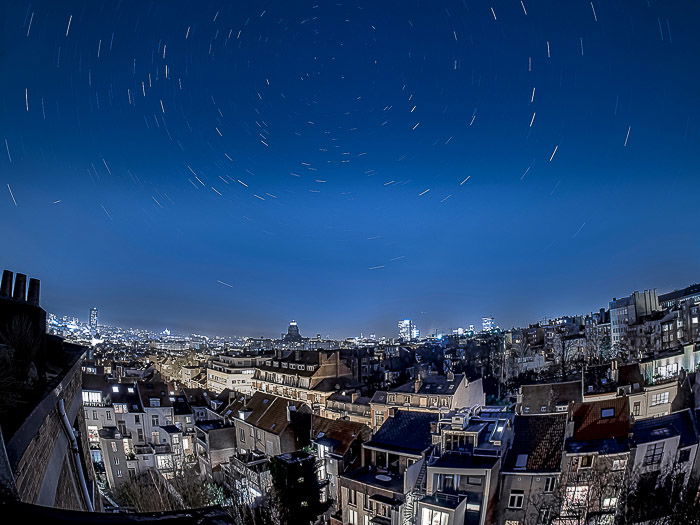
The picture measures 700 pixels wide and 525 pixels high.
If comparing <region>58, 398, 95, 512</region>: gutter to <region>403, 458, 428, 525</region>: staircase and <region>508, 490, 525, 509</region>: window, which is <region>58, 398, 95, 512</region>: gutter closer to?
<region>403, 458, 428, 525</region>: staircase

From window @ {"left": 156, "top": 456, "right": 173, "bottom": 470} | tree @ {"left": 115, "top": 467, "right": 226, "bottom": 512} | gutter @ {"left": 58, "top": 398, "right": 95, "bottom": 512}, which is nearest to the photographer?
gutter @ {"left": 58, "top": 398, "right": 95, "bottom": 512}

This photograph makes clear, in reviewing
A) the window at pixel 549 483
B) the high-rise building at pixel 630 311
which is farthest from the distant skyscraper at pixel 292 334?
the window at pixel 549 483

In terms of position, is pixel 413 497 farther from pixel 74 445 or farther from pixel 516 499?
pixel 74 445

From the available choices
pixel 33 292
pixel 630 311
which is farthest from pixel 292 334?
pixel 33 292

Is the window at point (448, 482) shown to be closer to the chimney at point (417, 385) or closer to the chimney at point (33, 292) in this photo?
the chimney at point (417, 385)

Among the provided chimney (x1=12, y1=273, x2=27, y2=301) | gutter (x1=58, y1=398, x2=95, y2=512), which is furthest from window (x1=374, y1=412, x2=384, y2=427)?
chimney (x1=12, y1=273, x2=27, y2=301)

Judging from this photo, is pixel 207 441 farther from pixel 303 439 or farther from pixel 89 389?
pixel 89 389

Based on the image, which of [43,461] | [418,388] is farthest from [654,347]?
[43,461]
